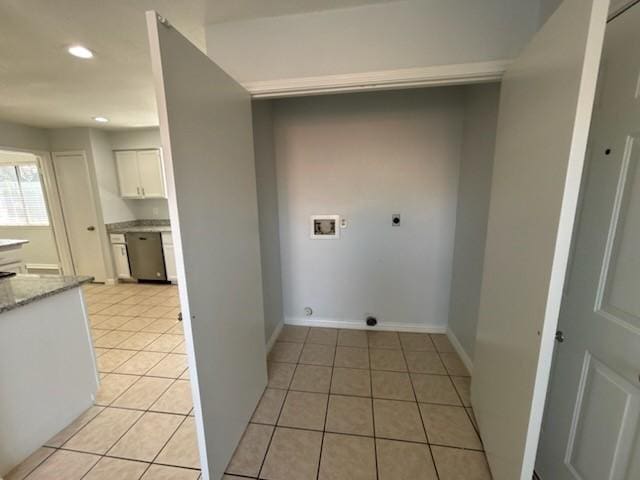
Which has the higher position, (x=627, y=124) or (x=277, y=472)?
(x=627, y=124)

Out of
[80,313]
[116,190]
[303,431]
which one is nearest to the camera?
[303,431]

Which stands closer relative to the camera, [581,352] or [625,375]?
[625,375]

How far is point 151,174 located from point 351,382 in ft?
14.4

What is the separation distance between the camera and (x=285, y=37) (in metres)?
1.47

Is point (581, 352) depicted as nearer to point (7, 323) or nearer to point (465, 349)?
point (465, 349)

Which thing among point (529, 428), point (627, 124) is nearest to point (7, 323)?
point (529, 428)

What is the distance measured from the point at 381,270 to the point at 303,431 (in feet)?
Answer: 4.96

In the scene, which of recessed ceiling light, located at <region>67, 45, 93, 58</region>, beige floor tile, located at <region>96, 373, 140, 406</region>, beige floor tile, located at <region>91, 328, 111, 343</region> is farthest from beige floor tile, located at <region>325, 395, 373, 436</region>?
recessed ceiling light, located at <region>67, 45, 93, 58</region>

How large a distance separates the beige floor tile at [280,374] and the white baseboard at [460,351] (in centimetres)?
143

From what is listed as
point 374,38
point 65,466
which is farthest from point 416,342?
point 65,466

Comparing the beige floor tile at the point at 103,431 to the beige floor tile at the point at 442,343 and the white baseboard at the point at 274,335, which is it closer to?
the white baseboard at the point at 274,335

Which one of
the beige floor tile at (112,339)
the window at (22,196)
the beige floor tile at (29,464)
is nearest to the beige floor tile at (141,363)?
the beige floor tile at (112,339)

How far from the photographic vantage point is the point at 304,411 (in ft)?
5.70

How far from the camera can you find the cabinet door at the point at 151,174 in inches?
167
